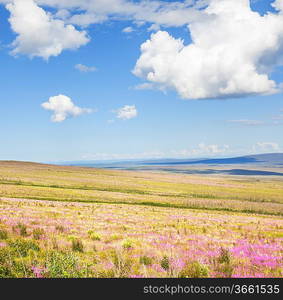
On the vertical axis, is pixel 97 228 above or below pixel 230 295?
below

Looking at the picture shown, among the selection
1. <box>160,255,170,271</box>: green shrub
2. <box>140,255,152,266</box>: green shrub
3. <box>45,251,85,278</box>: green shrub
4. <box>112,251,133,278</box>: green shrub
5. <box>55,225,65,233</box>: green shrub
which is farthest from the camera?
<box>55,225,65,233</box>: green shrub

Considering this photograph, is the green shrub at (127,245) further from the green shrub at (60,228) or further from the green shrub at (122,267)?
the green shrub at (60,228)

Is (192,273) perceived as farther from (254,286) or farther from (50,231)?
(50,231)

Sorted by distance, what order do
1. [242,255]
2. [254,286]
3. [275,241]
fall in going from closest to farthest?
[254,286] < [242,255] < [275,241]

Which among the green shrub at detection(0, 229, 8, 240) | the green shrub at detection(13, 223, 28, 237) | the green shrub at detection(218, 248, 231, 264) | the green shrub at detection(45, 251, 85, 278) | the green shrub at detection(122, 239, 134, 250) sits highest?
the green shrub at detection(45, 251, 85, 278)

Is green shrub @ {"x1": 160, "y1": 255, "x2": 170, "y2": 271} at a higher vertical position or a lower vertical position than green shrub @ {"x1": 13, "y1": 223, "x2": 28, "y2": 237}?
higher

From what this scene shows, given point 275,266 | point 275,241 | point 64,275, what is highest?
point 64,275

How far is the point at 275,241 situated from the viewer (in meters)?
15.1

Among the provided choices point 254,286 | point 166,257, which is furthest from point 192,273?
point 254,286

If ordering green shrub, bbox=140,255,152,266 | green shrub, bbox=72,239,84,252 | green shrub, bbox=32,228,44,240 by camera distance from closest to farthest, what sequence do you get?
green shrub, bbox=140,255,152,266 < green shrub, bbox=72,239,84,252 < green shrub, bbox=32,228,44,240

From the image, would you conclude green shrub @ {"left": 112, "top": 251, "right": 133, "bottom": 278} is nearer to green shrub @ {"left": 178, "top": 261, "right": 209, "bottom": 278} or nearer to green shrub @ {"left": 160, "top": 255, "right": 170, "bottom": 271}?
green shrub @ {"left": 160, "top": 255, "right": 170, "bottom": 271}

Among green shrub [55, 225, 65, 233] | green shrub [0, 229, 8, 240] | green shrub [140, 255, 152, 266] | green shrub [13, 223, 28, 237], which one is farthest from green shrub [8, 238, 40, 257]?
green shrub [140, 255, 152, 266]

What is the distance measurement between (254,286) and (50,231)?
10.6 meters

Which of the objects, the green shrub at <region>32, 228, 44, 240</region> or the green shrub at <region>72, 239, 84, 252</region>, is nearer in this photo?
the green shrub at <region>72, 239, 84, 252</region>
